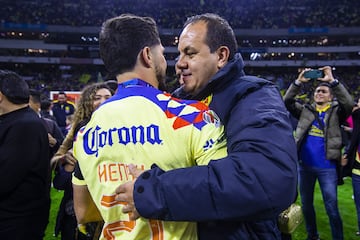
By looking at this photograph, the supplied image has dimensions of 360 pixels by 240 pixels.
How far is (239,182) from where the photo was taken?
0.99 m

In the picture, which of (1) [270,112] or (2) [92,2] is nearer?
(1) [270,112]

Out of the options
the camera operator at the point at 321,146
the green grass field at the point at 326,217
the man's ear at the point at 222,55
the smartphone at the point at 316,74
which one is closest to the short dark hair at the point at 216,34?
the man's ear at the point at 222,55

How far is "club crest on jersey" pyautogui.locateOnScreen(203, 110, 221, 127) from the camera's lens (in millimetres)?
1196

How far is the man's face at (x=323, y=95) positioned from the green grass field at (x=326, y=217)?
1.91 metres

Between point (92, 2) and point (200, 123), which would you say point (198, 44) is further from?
point (92, 2)

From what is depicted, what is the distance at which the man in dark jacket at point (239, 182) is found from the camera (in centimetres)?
100

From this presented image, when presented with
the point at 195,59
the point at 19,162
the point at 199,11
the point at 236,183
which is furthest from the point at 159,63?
the point at 199,11

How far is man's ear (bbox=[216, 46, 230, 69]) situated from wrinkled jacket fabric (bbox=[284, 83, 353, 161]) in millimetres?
2750

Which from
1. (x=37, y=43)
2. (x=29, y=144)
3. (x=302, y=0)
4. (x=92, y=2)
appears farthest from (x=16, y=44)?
(x=29, y=144)

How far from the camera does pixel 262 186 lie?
100 centimetres

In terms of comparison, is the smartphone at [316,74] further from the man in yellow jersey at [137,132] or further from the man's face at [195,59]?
the man in yellow jersey at [137,132]

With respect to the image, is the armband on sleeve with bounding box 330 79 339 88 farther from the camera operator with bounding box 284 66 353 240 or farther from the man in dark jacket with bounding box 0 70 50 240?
the man in dark jacket with bounding box 0 70 50 240

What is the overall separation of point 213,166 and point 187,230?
31 cm

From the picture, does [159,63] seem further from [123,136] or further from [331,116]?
[331,116]
